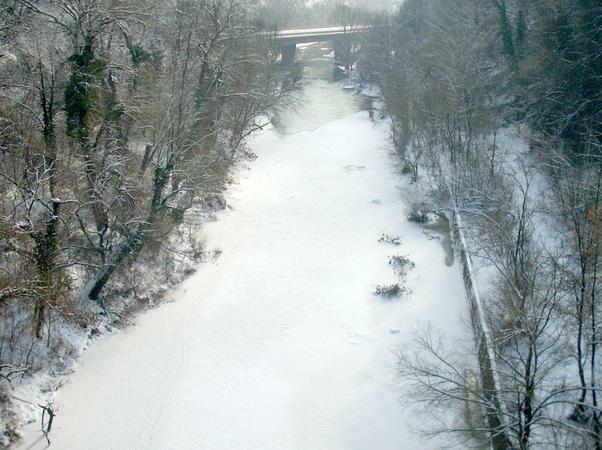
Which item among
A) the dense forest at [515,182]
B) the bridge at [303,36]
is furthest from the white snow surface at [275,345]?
the bridge at [303,36]

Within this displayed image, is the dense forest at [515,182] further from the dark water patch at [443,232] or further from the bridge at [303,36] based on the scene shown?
the bridge at [303,36]

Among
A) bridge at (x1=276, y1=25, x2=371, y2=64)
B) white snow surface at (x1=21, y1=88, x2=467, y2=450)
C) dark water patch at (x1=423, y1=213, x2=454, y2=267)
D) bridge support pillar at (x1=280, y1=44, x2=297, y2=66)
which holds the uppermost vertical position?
bridge at (x1=276, y1=25, x2=371, y2=64)

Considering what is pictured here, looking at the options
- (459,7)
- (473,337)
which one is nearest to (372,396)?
(473,337)

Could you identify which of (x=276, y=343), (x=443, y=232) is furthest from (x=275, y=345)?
(x=443, y=232)

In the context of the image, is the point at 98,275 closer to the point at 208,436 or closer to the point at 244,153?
the point at 208,436

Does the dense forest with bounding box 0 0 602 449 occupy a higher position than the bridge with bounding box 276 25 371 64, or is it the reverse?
the bridge with bounding box 276 25 371 64

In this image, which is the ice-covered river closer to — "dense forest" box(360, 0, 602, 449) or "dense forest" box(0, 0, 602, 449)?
"dense forest" box(0, 0, 602, 449)

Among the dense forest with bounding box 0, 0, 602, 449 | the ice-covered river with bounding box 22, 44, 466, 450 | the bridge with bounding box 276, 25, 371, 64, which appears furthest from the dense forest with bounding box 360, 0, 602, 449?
the bridge with bounding box 276, 25, 371, 64
